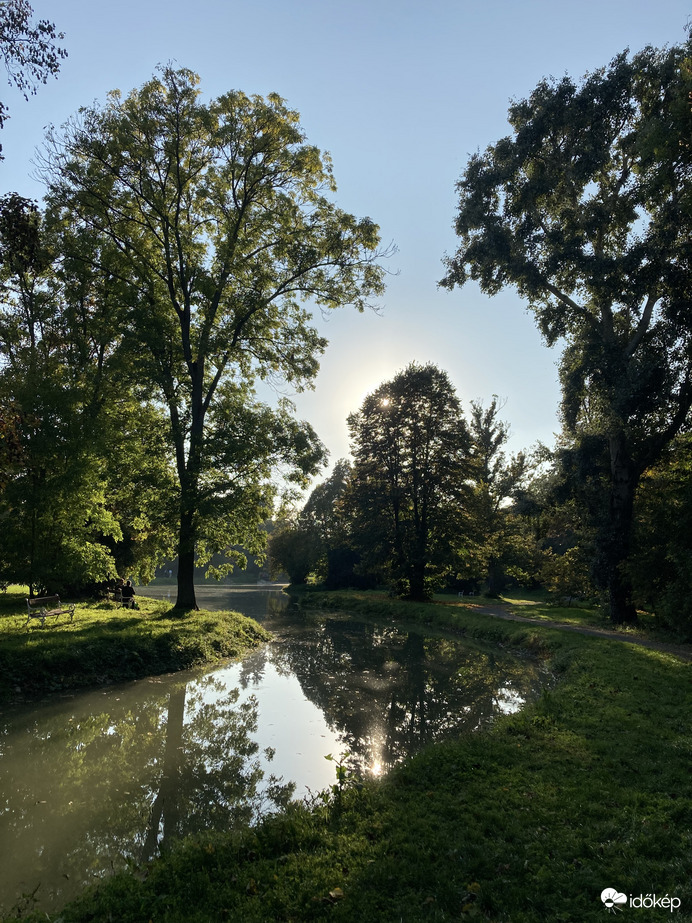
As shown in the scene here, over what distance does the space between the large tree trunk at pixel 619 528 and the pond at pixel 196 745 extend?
27.6ft

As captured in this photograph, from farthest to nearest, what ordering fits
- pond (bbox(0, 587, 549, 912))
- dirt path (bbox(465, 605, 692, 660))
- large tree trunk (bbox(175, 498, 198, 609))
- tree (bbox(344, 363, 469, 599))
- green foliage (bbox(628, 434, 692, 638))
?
tree (bbox(344, 363, 469, 599)), large tree trunk (bbox(175, 498, 198, 609)), green foliage (bbox(628, 434, 692, 638)), dirt path (bbox(465, 605, 692, 660)), pond (bbox(0, 587, 549, 912))

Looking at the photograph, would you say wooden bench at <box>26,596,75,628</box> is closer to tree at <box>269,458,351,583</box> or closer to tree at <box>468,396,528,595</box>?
tree at <box>468,396,528,595</box>

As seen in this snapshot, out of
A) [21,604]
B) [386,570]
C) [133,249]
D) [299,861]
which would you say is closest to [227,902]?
[299,861]

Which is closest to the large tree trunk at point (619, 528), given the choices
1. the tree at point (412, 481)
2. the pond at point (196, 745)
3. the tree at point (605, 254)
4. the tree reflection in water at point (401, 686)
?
the tree at point (605, 254)

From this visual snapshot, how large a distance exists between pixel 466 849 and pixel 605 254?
23621 mm

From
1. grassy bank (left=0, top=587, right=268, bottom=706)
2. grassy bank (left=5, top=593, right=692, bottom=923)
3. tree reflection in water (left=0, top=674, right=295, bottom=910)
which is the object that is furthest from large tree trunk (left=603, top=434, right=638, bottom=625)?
tree reflection in water (left=0, top=674, right=295, bottom=910)

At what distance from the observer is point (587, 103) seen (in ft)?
72.9

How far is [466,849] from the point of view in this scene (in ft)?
17.1

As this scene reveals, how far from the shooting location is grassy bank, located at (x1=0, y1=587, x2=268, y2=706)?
38.9ft

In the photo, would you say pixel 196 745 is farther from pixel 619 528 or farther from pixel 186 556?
pixel 619 528

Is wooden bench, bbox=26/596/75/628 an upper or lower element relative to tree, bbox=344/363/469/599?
lower

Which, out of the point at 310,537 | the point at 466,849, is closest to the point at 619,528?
the point at 466,849

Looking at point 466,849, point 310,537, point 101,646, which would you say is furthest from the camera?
point 310,537

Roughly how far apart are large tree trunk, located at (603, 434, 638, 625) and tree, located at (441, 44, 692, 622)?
50 millimetres
